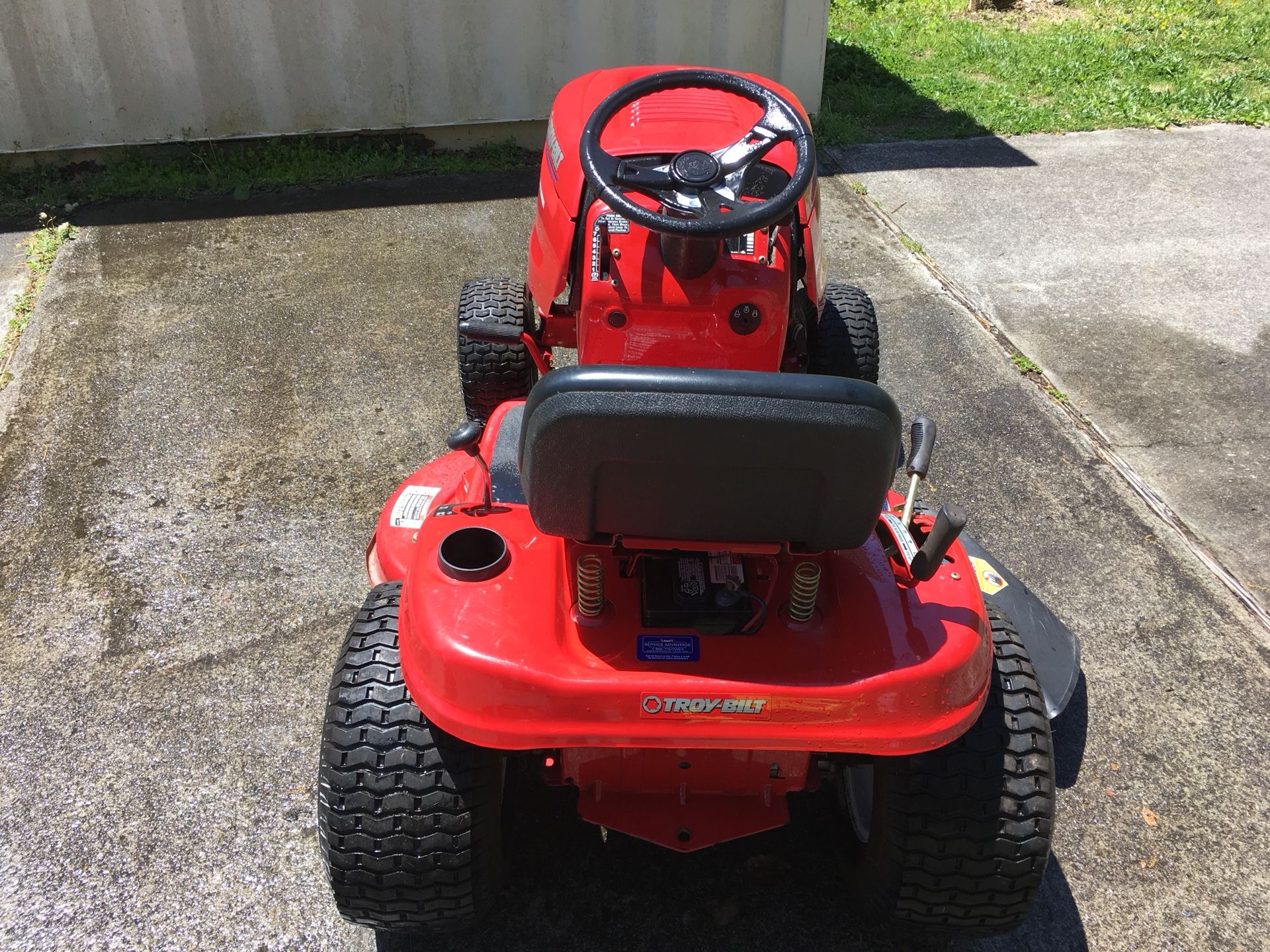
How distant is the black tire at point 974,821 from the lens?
191 cm

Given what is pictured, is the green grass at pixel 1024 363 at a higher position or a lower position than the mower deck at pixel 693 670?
lower

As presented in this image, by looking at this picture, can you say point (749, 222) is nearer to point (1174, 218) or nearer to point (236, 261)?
point (236, 261)

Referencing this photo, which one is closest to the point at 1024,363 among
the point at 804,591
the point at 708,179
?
the point at 708,179

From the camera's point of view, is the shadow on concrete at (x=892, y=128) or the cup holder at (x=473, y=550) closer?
the cup holder at (x=473, y=550)

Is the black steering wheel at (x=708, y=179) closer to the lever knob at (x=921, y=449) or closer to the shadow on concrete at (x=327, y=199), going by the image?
the lever knob at (x=921, y=449)

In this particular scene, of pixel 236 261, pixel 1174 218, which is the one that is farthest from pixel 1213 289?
pixel 236 261

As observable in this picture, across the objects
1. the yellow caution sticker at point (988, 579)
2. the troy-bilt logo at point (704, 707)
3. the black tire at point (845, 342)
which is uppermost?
the troy-bilt logo at point (704, 707)

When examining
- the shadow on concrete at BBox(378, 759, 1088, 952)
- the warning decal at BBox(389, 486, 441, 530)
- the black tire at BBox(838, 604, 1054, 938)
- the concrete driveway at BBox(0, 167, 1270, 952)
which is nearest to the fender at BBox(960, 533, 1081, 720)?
the concrete driveway at BBox(0, 167, 1270, 952)

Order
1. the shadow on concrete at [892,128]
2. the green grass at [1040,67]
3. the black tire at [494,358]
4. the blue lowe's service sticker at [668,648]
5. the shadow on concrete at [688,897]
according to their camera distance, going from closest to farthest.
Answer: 1. the blue lowe's service sticker at [668,648]
2. the shadow on concrete at [688,897]
3. the black tire at [494,358]
4. the shadow on concrete at [892,128]
5. the green grass at [1040,67]

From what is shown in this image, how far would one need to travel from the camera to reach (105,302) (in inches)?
182

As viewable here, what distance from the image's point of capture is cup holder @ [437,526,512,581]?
2006 mm

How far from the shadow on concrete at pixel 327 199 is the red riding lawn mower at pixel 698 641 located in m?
3.56

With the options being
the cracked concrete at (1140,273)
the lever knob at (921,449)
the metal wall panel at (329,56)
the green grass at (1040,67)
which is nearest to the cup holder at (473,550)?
the lever knob at (921,449)

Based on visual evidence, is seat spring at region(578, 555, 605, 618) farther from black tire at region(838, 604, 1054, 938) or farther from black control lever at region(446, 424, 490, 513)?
black tire at region(838, 604, 1054, 938)
